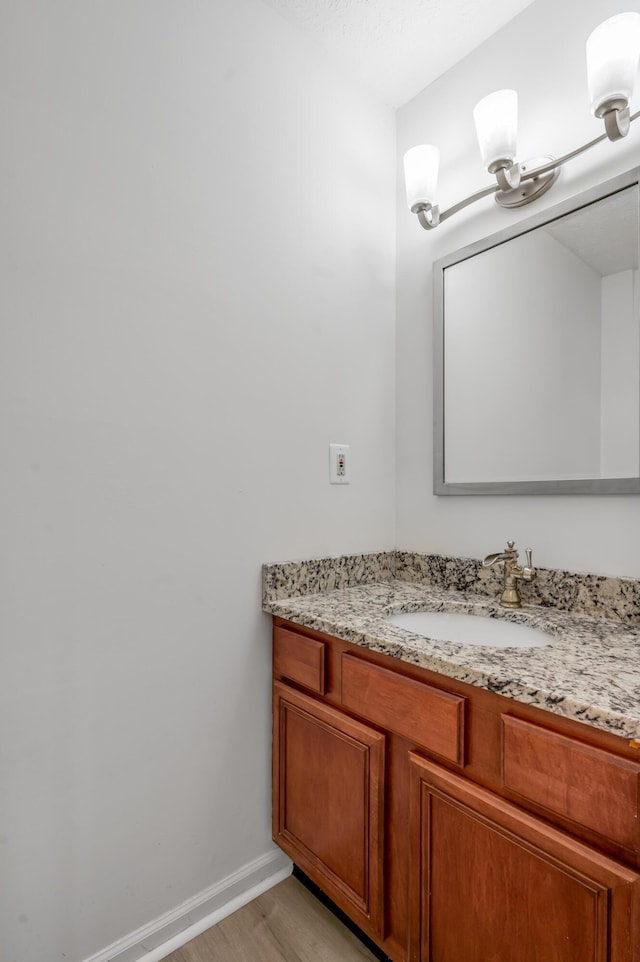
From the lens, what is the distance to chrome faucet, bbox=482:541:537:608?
1.29m

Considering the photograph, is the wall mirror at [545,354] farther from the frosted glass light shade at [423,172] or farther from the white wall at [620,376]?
the frosted glass light shade at [423,172]

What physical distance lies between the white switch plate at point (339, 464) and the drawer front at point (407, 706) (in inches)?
23.5

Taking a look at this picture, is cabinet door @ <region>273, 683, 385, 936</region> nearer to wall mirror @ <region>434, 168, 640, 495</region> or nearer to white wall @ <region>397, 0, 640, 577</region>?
white wall @ <region>397, 0, 640, 577</region>

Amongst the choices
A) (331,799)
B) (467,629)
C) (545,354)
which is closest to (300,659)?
(331,799)

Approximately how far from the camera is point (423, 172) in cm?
147

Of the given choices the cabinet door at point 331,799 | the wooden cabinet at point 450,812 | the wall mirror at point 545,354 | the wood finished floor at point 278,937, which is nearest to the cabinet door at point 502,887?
the wooden cabinet at point 450,812

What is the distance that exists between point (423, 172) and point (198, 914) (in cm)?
212

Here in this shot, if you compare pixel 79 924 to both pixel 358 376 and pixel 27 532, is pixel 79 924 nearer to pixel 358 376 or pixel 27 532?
pixel 27 532

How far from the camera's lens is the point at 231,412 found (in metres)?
1.34

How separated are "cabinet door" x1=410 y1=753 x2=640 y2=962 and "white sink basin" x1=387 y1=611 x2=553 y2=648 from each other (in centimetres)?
38

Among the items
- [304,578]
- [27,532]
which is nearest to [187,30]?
[27,532]

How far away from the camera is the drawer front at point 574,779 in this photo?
69 cm

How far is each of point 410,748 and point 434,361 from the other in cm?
114

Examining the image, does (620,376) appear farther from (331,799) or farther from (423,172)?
(331,799)
